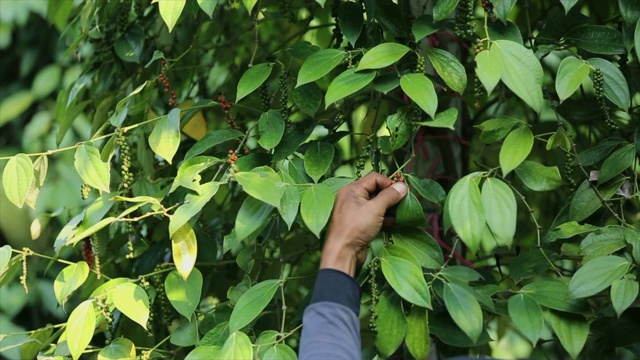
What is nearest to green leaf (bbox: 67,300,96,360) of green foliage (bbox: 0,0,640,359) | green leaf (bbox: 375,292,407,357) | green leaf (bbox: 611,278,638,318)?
green foliage (bbox: 0,0,640,359)

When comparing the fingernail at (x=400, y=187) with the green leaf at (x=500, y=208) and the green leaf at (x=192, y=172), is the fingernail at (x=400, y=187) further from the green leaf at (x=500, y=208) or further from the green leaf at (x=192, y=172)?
the green leaf at (x=192, y=172)

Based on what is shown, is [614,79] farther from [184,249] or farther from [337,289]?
[184,249]

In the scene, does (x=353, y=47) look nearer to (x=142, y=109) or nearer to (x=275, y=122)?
(x=275, y=122)

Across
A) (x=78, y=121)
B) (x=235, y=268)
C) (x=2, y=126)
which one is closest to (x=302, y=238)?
(x=235, y=268)

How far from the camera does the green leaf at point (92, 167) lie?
3.54ft

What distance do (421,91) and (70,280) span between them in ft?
1.55

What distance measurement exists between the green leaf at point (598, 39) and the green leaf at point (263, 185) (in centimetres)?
40

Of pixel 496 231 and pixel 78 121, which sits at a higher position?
pixel 496 231

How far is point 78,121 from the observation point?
2.16 meters

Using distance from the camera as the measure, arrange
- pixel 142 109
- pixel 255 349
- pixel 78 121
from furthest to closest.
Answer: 1. pixel 78 121
2. pixel 142 109
3. pixel 255 349

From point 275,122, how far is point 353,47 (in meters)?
0.13

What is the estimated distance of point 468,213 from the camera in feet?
3.15

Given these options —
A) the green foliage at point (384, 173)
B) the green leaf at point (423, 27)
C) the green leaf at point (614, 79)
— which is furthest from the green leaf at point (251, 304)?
the green leaf at point (614, 79)

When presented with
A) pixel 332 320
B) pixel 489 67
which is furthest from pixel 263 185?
pixel 489 67
